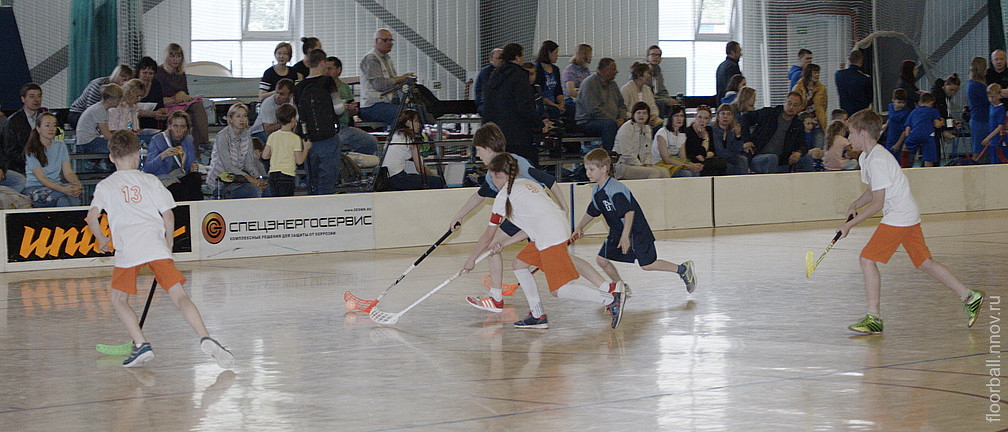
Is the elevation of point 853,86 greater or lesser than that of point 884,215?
greater

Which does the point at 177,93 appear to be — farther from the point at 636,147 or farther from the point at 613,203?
the point at 613,203

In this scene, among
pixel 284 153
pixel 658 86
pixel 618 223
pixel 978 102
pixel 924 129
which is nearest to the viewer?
pixel 618 223

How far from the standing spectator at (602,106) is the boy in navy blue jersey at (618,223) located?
22.3 feet

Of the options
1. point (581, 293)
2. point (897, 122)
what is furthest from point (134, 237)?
point (897, 122)

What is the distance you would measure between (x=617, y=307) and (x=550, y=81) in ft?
28.6

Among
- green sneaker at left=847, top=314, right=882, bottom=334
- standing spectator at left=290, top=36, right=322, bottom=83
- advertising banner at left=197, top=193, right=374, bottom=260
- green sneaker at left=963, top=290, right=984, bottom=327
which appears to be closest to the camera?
green sneaker at left=847, top=314, right=882, bottom=334

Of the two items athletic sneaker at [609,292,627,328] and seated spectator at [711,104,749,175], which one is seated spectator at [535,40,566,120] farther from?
athletic sneaker at [609,292,627,328]

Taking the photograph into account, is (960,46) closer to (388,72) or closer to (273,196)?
(388,72)

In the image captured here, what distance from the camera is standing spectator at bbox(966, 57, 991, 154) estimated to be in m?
18.9

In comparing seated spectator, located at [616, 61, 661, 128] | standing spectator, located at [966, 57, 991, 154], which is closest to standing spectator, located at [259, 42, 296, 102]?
seated spectator, located at [616, 61, 661, 128]

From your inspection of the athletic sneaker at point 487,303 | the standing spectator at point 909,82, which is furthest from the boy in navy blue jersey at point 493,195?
the standing spectator at point 909,82

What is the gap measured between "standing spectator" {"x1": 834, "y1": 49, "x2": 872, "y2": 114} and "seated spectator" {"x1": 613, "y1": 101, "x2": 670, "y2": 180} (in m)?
4.52

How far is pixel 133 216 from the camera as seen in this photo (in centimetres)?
669

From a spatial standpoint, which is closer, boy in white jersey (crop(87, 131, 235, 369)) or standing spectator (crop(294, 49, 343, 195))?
boy in white jersey (crop(87, 131, 235, 369))
